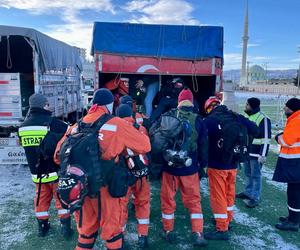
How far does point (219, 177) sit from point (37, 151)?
245 centimetres

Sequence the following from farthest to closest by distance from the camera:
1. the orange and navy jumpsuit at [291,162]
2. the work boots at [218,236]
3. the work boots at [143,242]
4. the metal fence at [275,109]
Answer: the metal fence at [275,109], the orange and navy jumpsuit at [291,162], the work boots at [218,236], the work boots at [143,242]

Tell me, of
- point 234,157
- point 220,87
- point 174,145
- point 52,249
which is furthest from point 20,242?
point 220,87

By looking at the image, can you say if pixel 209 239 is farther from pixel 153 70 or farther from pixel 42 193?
pixel 153 70

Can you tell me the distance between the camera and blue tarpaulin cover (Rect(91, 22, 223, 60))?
5898 mm

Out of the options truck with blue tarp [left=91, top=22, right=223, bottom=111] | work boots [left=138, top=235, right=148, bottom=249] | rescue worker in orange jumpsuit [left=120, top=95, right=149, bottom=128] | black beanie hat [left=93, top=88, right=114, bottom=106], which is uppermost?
truck with blue tarp [left=91, top=22, right=223, bottom=111]

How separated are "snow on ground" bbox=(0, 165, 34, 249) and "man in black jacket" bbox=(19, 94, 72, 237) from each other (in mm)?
399

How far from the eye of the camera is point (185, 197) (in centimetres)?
397

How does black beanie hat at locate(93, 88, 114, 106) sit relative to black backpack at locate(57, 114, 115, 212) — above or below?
above

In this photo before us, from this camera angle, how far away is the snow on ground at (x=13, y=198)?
4.11m

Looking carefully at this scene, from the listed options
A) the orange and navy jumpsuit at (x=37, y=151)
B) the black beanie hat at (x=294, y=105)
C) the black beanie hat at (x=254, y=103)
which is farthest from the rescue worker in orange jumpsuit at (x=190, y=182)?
the black beanie hat at (x=254, y=103)

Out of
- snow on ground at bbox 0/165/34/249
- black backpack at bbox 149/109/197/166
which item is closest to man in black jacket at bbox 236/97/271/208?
black backpack at bbox 149/109/197/166

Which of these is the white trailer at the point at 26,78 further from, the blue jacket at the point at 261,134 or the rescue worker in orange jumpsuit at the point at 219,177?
the blue jacket at the point at 261,134

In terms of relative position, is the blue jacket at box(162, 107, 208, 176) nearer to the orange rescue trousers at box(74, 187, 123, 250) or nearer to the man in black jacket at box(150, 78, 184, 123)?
the orange rescue trousers at box(74, 187, 123, 250)

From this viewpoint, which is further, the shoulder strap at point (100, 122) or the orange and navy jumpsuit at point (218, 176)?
the orange and navy jumpsuit at point (218, 176)
